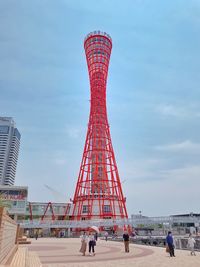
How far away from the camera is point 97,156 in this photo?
158 feet

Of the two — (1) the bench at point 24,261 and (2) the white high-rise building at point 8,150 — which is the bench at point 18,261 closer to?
(1) the bench at point 24,261

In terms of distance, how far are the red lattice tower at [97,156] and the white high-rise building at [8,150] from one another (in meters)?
96.8

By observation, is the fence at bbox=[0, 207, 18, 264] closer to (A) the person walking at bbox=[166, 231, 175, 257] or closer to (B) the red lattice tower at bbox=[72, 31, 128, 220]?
(A) the person walking at bbox=[166, 231, 175, 257]

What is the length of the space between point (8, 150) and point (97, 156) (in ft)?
349

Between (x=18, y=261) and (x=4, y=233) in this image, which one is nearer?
(x=4, y=233)

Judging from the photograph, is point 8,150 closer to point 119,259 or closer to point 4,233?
point 119,259

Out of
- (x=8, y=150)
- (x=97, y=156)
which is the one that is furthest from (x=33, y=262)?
(x=8, y=150)

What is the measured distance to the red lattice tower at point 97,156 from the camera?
46875 mm

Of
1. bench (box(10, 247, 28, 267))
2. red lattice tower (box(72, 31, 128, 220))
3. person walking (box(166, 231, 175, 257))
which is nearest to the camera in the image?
bench (box(10, 247, 28, 267))

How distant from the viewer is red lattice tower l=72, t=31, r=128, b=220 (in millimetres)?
46875

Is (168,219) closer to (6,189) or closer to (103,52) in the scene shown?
(103,52)

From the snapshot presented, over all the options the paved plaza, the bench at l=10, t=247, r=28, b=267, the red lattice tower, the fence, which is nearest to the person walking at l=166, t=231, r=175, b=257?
the paved plaza

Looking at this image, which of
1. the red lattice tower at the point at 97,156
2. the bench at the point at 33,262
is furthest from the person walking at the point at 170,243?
the red lattice tower at the point at 97,156

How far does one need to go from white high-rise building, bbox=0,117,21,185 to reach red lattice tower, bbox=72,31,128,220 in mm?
96842
